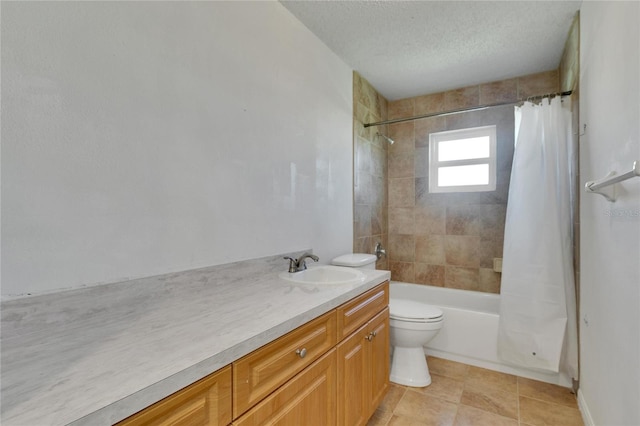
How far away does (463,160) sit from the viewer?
2910 millimetres

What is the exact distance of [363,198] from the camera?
2.69 m

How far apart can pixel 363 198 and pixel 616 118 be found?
1.72 meters

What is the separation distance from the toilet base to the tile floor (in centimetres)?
5

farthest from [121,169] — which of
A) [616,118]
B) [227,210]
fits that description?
[616,118]

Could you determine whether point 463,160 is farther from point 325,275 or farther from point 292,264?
point 292,264

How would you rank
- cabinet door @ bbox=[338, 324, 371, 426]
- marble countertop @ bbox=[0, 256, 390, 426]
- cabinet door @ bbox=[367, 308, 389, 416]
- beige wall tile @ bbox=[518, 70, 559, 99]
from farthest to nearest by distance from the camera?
beige wall tile @ bbox=[518, 70, 559, 99] → cabinet door @ bbox=[367, 308, 389, 416] → cabinet door @ bbox=[338, 324, 371, 426] → marble countertop @ bbox=[0, 256, 390, 426]

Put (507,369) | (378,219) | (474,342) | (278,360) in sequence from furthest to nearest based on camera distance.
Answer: (378,219), (474,342), (507,369), (278,360)

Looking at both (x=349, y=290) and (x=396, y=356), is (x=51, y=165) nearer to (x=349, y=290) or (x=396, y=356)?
(x=349, y=290)

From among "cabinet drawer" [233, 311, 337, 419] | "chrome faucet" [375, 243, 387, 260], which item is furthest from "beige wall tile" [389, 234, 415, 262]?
"cabinet drawer" [233, 311, 337, 419]

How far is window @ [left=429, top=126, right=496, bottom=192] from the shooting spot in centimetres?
280

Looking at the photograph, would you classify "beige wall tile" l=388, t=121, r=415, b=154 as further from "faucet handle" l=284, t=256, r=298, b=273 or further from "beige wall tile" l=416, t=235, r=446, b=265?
"faucet handle" l=284, t=256, r=298, b=273

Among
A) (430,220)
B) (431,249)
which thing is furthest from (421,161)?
(431,249)

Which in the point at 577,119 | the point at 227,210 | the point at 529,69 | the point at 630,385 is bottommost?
the point at 630,385

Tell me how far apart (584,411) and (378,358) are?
1239mm
